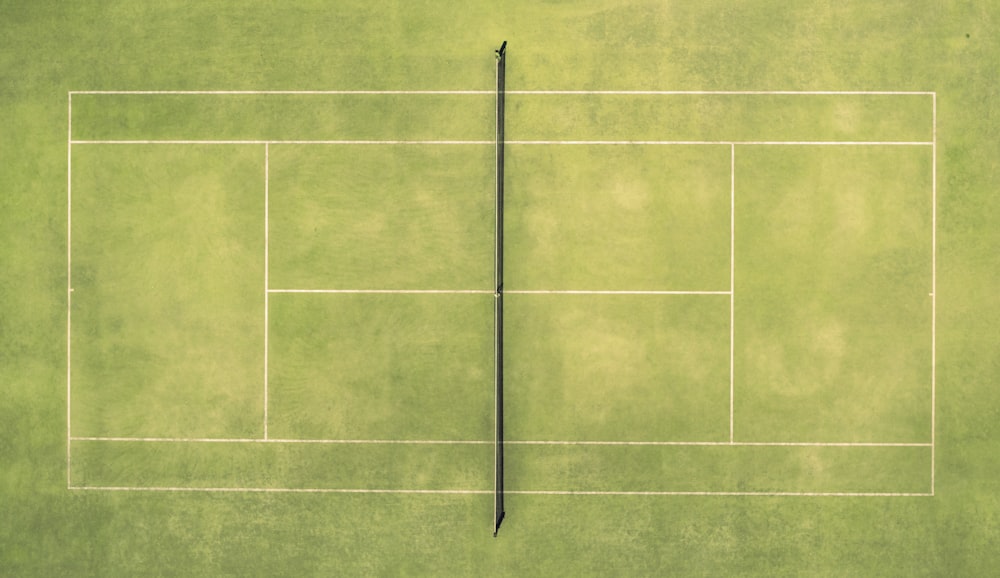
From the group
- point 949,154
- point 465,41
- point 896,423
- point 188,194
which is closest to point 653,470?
point 896,423

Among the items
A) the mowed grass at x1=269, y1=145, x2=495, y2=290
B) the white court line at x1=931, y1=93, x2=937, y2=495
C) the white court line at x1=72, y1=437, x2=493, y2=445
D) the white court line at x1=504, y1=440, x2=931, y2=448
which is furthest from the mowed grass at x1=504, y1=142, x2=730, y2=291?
the white court line at x1=931, y1=93, x2=937, y2=495

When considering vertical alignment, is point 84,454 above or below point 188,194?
below

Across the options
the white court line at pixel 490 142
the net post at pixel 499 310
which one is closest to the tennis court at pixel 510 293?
the white court line at pixel 490 142

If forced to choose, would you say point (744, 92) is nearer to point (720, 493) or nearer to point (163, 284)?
point (720, 493)

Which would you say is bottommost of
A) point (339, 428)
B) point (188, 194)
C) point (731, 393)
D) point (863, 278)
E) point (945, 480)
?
point (945, 480)

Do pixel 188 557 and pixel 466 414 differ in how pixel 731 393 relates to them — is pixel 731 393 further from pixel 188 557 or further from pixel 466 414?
Result: pixel 188 557

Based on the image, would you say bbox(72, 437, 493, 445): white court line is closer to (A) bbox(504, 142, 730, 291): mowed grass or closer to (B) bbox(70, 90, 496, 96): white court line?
(A) bbox(504, 142, 730, 291): mowed grass

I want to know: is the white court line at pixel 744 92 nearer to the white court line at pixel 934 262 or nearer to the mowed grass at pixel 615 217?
the white court line at pixel 934 262
